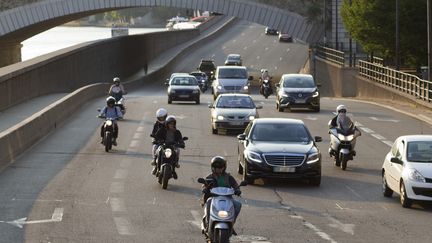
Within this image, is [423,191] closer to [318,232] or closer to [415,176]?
[415,176]

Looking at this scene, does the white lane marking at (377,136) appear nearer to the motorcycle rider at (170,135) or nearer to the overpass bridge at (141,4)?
the motorcycle rider at (170,135)

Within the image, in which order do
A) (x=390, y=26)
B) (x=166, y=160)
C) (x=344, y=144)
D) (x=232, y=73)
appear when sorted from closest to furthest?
(x=166, y=160) < (x=344, y=144) < (x=232, y=73) < (x=390, y=26)

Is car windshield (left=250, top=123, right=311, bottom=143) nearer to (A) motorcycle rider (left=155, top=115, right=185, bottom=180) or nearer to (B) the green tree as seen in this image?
(A) motorcycle rider (left=155, top=115, right=185, bottom=180)

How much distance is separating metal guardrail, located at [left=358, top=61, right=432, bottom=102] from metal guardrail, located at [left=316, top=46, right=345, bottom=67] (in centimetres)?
435

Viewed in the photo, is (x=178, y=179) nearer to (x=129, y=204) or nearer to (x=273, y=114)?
(x=129, y=204)

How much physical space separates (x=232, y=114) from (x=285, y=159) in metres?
12.5

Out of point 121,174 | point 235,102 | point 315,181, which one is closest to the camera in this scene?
point 315,181

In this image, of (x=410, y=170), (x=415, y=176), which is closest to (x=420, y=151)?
(x=410, y=170)

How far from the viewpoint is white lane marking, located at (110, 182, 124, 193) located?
22.0m

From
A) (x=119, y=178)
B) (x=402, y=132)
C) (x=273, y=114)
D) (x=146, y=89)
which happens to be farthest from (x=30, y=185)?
(x=146, y=89)

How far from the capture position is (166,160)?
22.4 meters

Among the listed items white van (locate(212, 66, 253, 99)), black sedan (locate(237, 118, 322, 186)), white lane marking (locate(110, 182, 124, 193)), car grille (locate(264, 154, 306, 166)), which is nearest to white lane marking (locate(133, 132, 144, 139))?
black sedan (locate(237, 118, 322, 186))

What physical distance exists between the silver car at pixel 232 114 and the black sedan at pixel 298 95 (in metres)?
8.58

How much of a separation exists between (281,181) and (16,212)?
7.20 m
